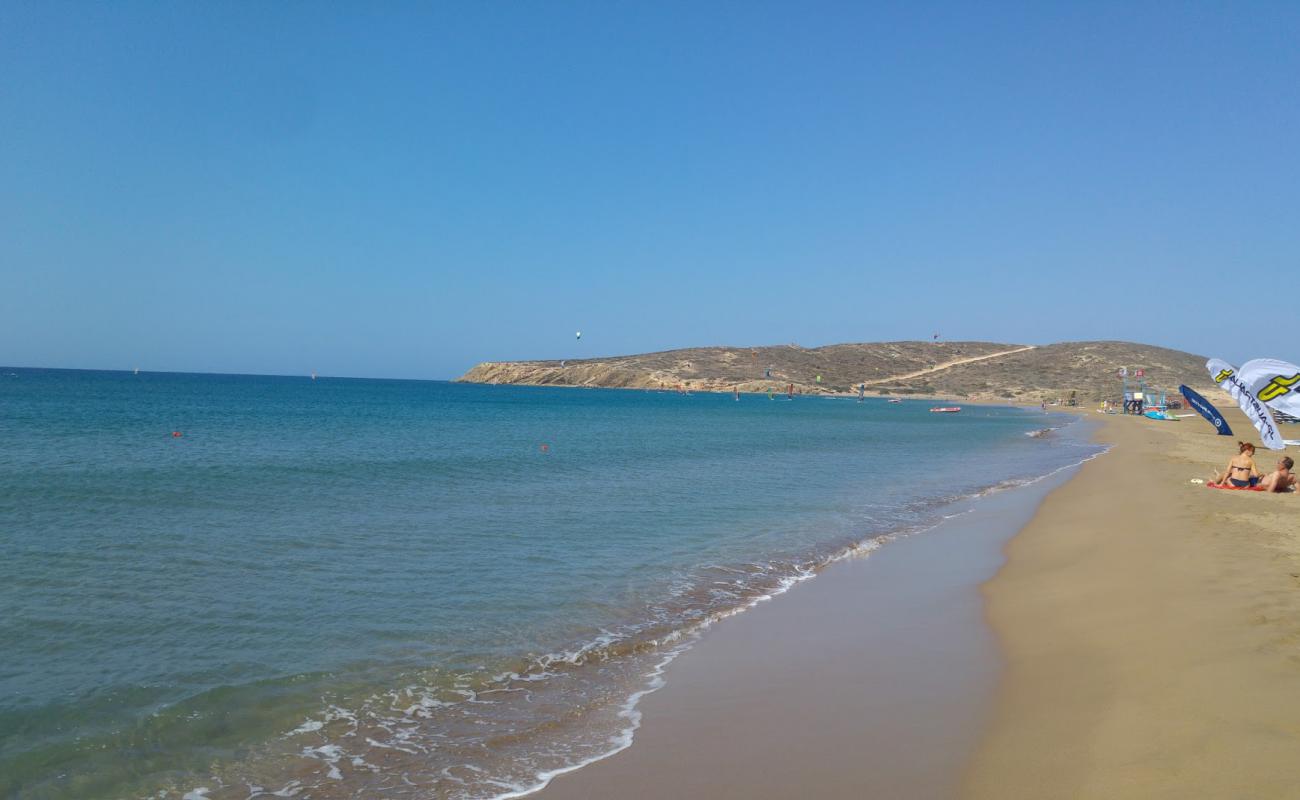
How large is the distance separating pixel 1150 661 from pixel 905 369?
15823 cm

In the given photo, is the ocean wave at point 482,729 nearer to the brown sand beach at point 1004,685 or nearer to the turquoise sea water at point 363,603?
the turquoise sea water at point 363,603

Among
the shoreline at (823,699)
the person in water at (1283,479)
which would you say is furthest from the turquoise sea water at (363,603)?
the person in water at (1283,479)

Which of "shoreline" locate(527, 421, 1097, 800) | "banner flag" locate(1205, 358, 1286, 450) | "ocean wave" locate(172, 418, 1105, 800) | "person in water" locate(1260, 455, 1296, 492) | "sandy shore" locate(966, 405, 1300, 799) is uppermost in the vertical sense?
"banner flag" locate(1205, 358, 1286, 450)

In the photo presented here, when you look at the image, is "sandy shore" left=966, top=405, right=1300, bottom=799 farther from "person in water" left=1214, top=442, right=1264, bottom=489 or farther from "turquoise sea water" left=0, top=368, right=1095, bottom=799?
"person in water" left=1214, top=442, right=1264, bottom=489

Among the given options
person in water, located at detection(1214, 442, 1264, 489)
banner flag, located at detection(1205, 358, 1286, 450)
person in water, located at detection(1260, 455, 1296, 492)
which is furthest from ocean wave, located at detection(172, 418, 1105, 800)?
banner flag, located at detection(1205, 358, 1286, 450)

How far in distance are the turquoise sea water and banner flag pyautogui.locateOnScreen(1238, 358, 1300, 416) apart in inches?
332

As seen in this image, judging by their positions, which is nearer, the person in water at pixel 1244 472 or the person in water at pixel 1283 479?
the person in water at pixel 1283 479

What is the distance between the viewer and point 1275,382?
24406 millimetres

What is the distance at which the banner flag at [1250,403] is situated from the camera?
23.3 metres

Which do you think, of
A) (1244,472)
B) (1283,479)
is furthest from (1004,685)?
(1244,472)

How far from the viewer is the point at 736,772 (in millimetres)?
5195

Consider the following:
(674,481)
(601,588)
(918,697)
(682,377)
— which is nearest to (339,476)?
(674,481)

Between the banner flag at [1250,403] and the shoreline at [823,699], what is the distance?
18.3m

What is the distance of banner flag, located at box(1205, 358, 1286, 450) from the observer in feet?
76.6
